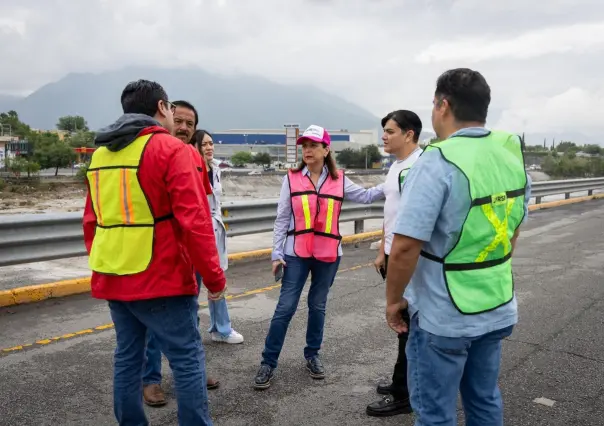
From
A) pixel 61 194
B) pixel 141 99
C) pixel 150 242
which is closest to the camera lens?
pixel 150 242

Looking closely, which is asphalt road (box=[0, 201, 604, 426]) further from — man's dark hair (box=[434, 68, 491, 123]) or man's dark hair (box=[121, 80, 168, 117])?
man's dark hair (box=[434, 68, 491, 123])

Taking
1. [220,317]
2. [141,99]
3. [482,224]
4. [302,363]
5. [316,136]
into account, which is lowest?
[302,363]

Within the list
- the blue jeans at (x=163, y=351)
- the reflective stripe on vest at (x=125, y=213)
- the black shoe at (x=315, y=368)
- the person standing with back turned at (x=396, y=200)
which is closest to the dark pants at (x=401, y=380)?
the person standing with back turned at (x=396, y=200)

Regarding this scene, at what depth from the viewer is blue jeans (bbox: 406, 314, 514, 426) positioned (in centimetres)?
221

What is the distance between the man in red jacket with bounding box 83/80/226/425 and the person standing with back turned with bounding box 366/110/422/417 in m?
1.34

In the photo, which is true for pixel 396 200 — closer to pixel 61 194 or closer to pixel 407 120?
pixel 407 120

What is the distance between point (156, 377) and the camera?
3.73 meters

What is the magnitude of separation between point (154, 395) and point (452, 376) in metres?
2.21

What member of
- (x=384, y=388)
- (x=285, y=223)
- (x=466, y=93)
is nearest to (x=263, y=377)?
(x=384, y=388)

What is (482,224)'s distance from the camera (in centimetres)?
218

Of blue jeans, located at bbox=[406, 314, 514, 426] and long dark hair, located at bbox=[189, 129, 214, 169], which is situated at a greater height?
long dark hair, located at bbox=[189, 129, 214, 169]

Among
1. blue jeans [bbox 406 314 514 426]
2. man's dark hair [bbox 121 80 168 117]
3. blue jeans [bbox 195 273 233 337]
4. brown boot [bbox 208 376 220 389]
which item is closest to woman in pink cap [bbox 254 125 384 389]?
brown boot [bbox 208 376 220 389]

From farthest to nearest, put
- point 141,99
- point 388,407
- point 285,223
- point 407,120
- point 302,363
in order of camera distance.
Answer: point 302,363 < point 285,223 < point 407,120 < point 388,407 < point 141,99

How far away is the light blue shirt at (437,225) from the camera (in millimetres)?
2131
